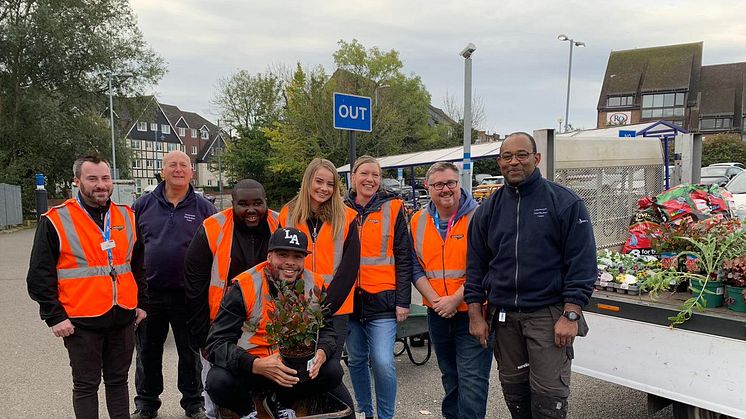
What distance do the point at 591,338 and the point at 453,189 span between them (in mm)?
1287

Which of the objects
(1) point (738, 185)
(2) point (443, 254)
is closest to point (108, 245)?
(2) point (443, 254)

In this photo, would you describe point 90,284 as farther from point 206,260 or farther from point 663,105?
point 663,105

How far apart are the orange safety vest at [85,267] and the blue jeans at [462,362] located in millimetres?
1980

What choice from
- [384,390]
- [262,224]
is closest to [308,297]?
[262,224]

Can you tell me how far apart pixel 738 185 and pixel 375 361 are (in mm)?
8431

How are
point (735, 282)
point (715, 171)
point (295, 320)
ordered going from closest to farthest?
point (295, 320) → point (735, 282) → point (715, 171)

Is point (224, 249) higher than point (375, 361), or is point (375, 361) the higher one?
point (224, 249)

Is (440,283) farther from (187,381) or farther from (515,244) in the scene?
(187,381)

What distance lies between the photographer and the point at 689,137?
5.70 m

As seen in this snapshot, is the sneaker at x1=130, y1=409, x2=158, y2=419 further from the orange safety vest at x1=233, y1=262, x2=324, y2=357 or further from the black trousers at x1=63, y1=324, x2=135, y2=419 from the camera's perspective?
the orange safety vest at x1=233, y1=262, x2=324, y2=357

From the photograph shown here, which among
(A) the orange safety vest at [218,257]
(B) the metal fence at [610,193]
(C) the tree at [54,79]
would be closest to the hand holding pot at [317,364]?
(A) the orange safety vest at [218,257]

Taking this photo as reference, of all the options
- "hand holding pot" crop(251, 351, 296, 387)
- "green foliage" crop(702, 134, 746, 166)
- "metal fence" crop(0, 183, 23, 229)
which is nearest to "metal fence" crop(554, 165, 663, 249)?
"hand holding pot" crop(251, 351, 296, 387)

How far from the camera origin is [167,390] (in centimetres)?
468

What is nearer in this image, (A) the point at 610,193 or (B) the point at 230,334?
(B) the point at 230,334
